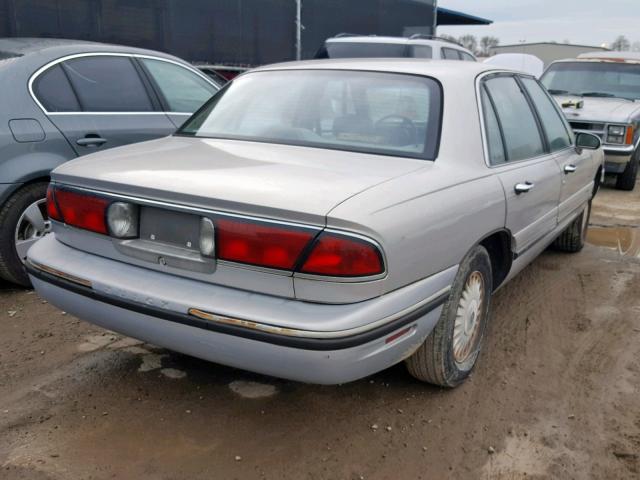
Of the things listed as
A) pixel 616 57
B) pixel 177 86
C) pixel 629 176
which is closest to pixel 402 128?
pixel 177 86

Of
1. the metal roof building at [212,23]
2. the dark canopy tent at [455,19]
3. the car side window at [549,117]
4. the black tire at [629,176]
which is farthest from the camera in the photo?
the dark canopy tent at [455,19]

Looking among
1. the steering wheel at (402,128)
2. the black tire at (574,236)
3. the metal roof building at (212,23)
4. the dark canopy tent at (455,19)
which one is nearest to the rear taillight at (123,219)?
the steering wheel at (402,128)

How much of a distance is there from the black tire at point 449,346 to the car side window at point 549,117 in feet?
4.63

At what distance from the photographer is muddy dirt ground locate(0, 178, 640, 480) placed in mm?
2473

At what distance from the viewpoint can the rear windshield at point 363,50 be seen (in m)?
9.42

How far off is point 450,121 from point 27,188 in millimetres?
2724

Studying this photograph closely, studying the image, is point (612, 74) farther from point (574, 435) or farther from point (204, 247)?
point (204, 247)

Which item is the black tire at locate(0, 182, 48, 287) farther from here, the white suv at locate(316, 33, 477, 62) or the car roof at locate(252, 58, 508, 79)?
the white suv at locate(316, 33, 477, 62)

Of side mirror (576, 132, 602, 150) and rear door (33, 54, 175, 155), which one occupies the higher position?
rear door (33, 54, 175, 155)

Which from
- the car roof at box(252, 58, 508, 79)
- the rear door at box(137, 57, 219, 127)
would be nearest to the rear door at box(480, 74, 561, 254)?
the car roof at box(252, 58, 508, 79)

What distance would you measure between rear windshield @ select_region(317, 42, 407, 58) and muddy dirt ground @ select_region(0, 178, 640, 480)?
6546 mm

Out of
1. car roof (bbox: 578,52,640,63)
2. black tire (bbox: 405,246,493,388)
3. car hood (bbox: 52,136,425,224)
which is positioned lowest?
black tire (bbox: 405,246,493,388)

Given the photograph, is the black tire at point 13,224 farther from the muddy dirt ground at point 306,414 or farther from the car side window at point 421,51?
the car side window at point 421,51

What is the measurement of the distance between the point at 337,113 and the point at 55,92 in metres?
2.19
